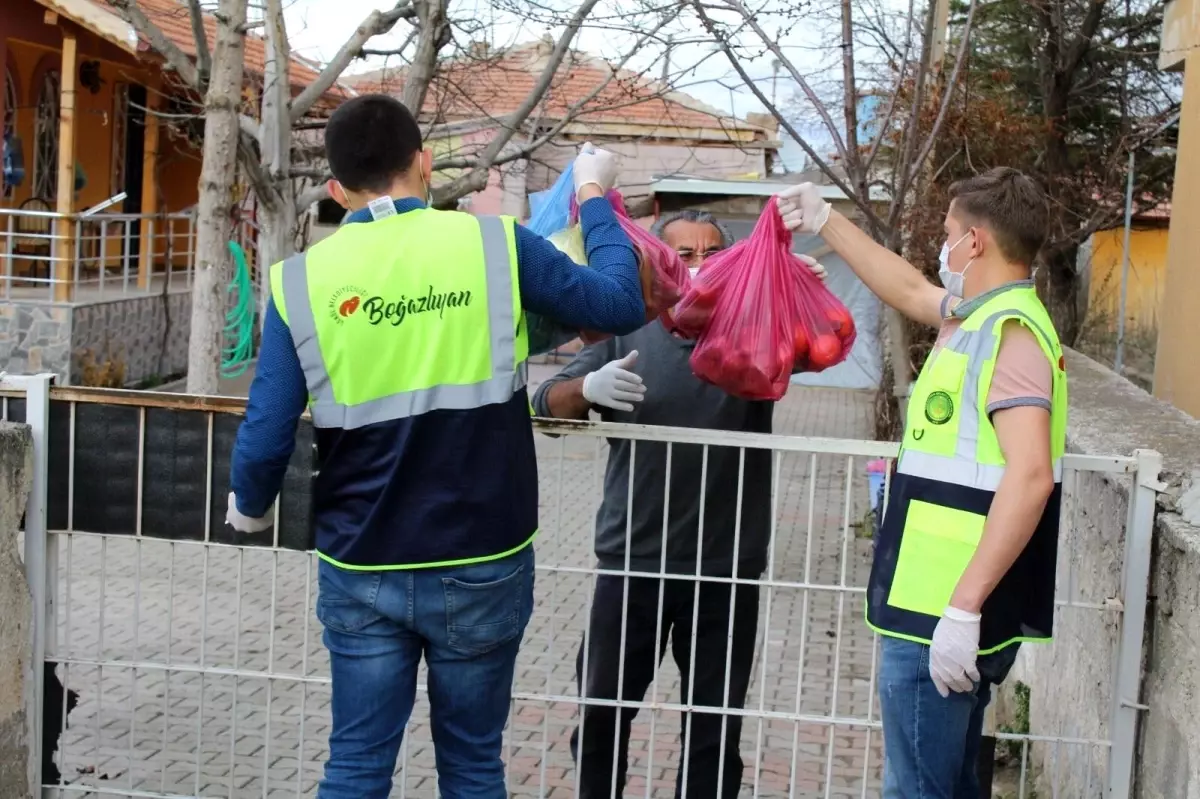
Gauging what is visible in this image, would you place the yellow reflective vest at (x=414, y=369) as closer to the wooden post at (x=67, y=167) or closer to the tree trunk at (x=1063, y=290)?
the tree trunk at (x=1063, y=290)

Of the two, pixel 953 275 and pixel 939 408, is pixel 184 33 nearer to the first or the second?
pixel 953 275

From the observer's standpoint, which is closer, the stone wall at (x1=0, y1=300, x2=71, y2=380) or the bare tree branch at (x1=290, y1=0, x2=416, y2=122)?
the bare tree branch at (x1=290, y1=0, x2=416, y2=122)

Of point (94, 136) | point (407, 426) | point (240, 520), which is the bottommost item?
point (240, 520)

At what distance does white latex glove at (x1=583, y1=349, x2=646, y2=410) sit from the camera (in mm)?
3400

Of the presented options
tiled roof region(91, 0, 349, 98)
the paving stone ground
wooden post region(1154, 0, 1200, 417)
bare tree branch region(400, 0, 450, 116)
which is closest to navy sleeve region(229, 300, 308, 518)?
the paving stone ground

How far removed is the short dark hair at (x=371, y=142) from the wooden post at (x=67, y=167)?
38.8ft

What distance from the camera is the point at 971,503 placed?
2744mm

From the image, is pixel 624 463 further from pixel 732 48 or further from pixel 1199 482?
pixel 732 48

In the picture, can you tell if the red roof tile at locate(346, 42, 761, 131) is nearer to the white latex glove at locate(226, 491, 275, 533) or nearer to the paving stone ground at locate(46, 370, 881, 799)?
→ the paving stone ground at locate(46, 370, 881, 799)

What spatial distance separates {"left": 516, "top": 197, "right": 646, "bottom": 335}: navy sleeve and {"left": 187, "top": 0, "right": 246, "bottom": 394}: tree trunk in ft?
15.9

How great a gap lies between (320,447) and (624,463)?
1103 millimetres

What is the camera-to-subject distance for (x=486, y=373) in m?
2.73

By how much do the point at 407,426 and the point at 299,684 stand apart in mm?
2298

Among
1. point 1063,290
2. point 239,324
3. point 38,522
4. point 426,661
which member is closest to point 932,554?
point 426,661
